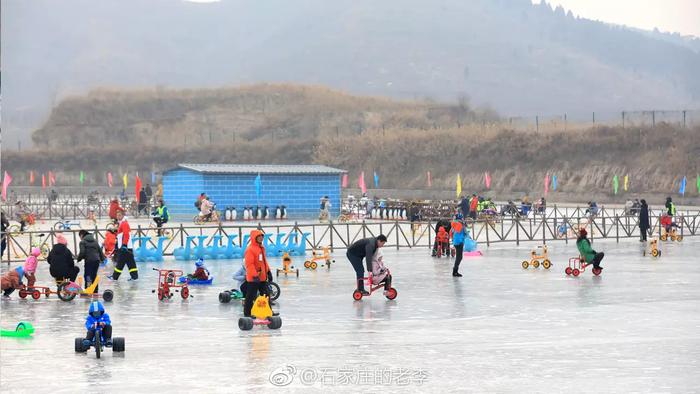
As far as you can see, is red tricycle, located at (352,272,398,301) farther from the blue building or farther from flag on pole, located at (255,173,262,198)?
the blue building

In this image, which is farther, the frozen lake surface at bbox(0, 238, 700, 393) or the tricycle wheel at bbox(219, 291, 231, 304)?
the tricycle wheel at bbox(219, 291, 231, 304)

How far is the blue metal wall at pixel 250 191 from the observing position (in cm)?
5412

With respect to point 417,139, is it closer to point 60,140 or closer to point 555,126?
point 555,126

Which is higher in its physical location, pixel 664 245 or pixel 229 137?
pixel 229 137

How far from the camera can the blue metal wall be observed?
54125 mm

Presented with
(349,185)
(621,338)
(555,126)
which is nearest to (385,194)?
(349,185)

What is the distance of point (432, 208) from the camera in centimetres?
5216

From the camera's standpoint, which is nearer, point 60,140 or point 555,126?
point 555,126

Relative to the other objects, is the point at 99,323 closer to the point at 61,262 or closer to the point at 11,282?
the point at 61,262

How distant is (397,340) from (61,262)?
8.48 meters

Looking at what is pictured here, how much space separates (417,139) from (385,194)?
30347mm

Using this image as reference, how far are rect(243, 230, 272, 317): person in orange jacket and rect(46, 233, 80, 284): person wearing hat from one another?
4929 mm

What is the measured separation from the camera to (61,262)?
798 inches

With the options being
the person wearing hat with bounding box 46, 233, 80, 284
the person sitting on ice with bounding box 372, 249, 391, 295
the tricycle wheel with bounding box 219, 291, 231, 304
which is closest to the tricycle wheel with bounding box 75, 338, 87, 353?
the tricycle wheel with bounding box 219, 291, 231, 304
